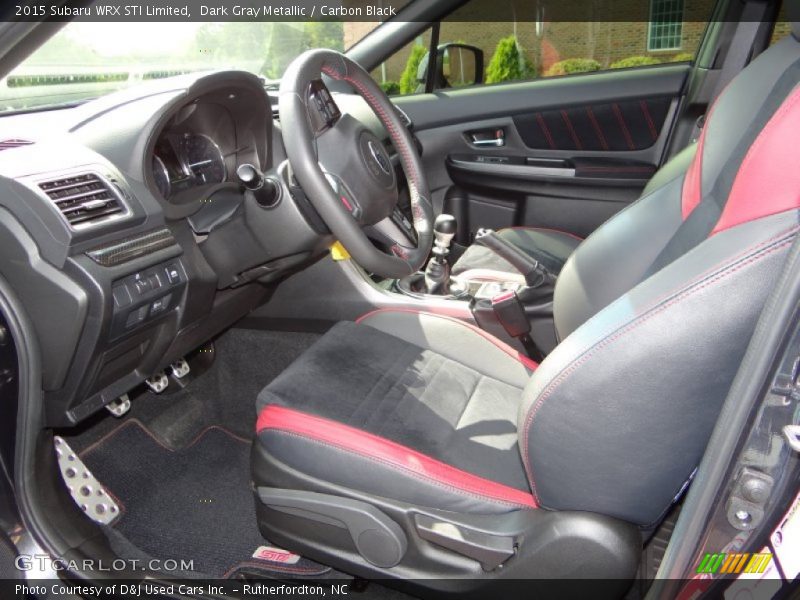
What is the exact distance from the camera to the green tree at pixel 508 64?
3.03 meters

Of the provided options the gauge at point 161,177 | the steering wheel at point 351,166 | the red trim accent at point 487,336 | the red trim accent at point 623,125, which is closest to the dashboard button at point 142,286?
the gauge at point 161,177

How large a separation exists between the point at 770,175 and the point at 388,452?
0.69 m

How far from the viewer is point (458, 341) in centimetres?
160

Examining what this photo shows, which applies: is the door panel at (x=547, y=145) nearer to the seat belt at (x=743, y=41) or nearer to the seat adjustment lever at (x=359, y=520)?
the seat belt at (x=743, y=41)

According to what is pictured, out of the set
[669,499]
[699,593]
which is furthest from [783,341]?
[699,593]

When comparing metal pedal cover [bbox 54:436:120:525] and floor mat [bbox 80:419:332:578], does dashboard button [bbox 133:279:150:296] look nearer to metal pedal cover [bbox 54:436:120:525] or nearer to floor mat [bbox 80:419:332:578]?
metal pedal cover [bbox 54:436:120:525]

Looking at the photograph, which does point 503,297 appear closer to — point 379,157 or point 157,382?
point 379,157

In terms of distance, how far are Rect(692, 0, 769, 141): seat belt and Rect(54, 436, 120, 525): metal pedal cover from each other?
2.23 metres

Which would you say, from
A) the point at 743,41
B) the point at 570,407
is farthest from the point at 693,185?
the point at 743,41

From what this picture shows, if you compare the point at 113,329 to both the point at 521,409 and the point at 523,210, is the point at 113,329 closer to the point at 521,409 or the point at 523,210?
the point at 521,409

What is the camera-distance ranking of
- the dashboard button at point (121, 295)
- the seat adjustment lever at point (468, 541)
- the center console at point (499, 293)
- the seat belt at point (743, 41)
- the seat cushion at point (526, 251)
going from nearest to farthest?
the seat adjustment lever at point (468, 541)
the dashboard button at point (121, 295)
the center console at point (499, 293)
the seat cushion at point (526, 251)
the seat belt at point (743, 41)

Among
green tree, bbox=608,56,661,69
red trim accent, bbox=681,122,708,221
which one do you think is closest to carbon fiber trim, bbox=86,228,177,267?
red trim accent, bbox=681,122,708,221

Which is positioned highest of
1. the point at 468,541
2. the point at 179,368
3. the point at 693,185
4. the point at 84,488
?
the point at 693,185

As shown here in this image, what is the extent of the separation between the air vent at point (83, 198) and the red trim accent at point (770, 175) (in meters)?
0.96
